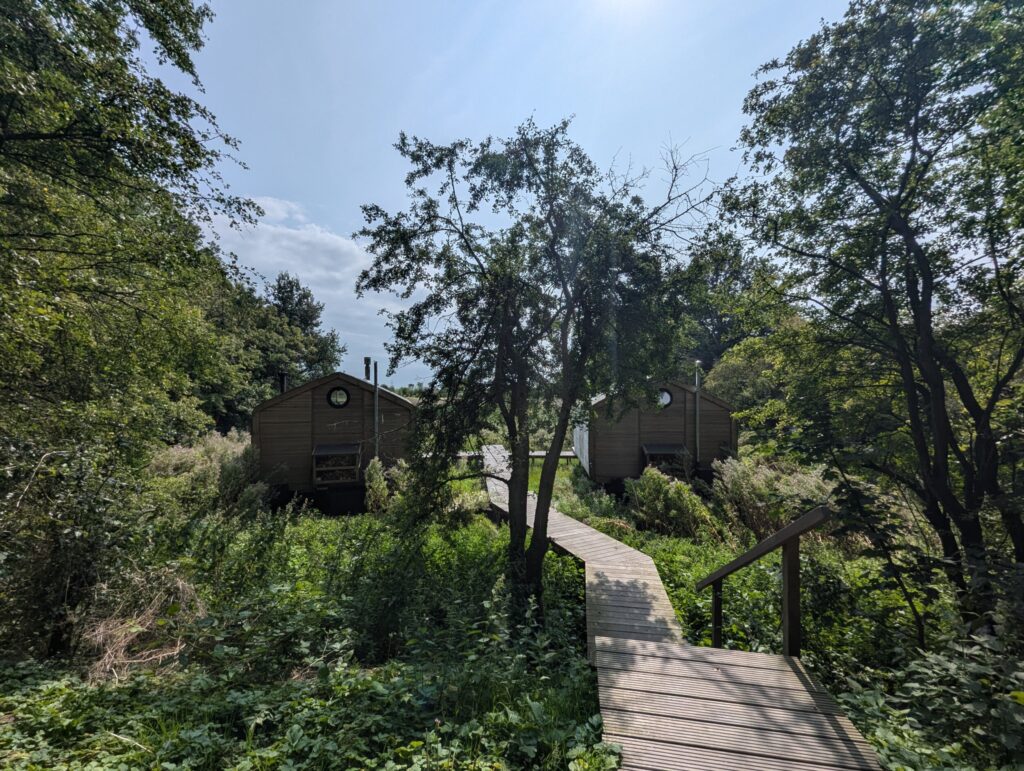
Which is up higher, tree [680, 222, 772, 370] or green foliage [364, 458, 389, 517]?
tree [680, 222, 772, 370]

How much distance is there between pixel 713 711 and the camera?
2543 millimetres

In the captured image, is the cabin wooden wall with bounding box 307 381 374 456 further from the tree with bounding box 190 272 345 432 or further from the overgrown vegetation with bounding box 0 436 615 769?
the overgrown vegetation with bounding box 0 436 615 769

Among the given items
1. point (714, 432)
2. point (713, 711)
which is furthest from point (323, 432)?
point (714, 432)

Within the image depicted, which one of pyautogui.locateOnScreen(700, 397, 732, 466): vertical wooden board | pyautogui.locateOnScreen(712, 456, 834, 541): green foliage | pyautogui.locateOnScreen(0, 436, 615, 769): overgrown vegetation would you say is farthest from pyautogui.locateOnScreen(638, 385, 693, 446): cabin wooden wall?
pyautogui.locateOnScreen(0, 436, 615, 769): overgrown vegetation

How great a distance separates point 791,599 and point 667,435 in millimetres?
11517

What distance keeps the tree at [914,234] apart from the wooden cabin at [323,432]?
1114 cm

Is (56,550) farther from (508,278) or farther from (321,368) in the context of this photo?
(321,368)

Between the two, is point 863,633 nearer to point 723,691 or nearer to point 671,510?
point 723,691

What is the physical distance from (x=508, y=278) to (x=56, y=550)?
602cm

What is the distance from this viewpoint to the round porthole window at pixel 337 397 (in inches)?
538

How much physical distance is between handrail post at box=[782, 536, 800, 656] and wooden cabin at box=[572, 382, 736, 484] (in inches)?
426

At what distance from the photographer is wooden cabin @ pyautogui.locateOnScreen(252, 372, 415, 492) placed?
42.9 feet

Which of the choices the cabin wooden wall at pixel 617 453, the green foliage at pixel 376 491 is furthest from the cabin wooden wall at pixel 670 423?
the green foliage at pixel 376 491

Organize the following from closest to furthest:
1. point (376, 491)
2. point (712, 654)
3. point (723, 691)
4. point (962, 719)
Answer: point (962, 719), point (723, 691), point (712, 654), point (376, 491)
